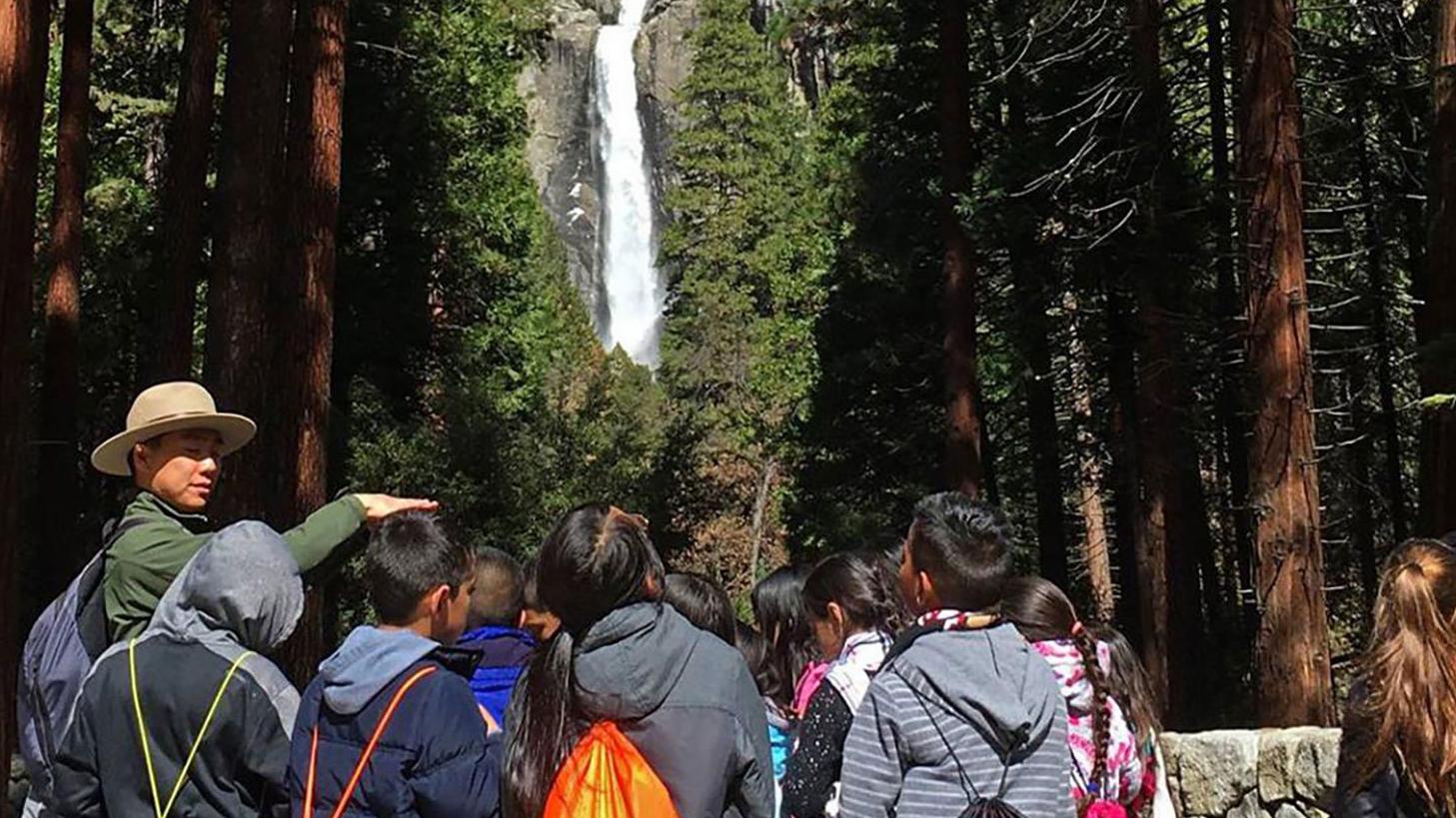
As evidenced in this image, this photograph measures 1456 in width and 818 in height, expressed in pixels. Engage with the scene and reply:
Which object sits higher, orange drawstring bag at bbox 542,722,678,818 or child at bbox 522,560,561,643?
→ child at bbox 522,560,561,643

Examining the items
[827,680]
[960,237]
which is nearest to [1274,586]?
[827,680]

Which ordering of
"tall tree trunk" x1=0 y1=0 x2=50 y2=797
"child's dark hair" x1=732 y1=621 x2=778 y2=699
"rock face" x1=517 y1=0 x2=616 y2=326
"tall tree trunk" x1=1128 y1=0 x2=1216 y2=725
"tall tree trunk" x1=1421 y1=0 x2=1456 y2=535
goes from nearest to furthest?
"child's dark hair" x1=732 y1=621 x2=778 y2=699
"tall tree trunk" x1=0 y1=0 x2=50 y2=797
"tall tree trunk" x1=1421 y1=0 x2=1456 y2=535
"tall tree trunk" x1=1128 y1=0 x2=1216 y2=725
"rock face" x1=517 y1=0 x2=616 y2=326

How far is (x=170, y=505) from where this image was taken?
3.52 metres

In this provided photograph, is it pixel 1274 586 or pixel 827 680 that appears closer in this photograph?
pixel 827 680

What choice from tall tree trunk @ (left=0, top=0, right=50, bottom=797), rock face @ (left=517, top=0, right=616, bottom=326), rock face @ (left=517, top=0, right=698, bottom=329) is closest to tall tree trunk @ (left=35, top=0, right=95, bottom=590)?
tall tree trunk @ (left=0, top=0, right=50, bottom=797)

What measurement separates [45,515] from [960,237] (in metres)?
10.2

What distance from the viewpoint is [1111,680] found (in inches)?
146

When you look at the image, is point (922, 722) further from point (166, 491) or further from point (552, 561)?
point (166, 491)

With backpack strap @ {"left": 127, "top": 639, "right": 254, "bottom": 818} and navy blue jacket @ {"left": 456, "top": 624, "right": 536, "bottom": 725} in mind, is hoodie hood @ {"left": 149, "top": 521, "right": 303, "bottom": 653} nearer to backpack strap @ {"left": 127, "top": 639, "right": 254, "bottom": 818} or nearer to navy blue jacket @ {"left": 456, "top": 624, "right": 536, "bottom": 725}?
backpack strap @ {"left": 127, "top": 639, "right": 254, "bottom": 818}

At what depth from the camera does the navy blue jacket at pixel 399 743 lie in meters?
2.92

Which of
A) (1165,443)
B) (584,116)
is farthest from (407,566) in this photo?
(584,116)

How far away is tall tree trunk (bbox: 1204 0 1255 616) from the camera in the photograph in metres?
12.1

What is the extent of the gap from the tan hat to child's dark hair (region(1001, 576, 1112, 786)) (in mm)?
2042

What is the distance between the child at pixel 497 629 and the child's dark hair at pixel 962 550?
1291 millimetres
